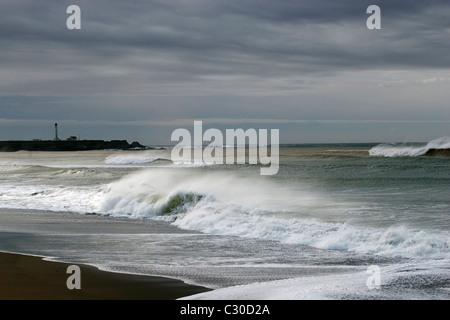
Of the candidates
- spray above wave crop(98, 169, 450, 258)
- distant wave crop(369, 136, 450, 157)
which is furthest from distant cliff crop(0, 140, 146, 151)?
spray above wave crop(98, 169, 450, 258)

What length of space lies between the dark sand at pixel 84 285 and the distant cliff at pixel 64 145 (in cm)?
14739

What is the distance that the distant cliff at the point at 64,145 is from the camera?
153000 mm

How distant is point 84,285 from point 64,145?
149510 millimetres

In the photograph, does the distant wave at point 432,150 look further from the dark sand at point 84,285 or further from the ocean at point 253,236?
the dark sand at point 84,285

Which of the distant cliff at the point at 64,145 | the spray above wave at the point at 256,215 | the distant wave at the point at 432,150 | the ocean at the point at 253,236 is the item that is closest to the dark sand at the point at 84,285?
the ocean at the point at 253,236

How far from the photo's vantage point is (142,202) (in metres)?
21.0

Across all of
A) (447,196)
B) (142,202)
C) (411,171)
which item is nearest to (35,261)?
(142,202)

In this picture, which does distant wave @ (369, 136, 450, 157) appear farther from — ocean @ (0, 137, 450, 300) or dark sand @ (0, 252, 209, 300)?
dark sand @ (0, 252, 209, 300)

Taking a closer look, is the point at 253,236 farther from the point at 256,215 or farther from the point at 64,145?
the point at 64,145

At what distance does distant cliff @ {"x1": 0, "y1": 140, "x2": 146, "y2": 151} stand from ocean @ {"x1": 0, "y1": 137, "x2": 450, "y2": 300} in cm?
13099

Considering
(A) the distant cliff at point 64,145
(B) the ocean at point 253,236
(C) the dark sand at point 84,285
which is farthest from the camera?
(A) the distant cliff at point 64,145
